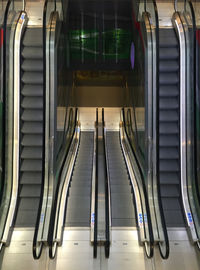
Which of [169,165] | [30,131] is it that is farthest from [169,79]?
[30,131]

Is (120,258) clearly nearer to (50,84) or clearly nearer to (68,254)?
(68,254)

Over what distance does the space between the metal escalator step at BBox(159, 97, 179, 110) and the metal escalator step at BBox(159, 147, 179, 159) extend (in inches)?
34.4

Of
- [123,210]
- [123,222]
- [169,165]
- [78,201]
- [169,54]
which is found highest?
[169,54]

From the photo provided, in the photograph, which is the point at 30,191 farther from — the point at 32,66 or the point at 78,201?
the point at 32,66

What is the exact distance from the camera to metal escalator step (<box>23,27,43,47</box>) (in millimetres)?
7952

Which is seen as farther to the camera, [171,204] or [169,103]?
[169,103]

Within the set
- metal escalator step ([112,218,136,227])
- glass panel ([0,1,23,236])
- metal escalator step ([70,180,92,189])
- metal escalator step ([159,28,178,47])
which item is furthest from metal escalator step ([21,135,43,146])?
metal escalator step ([159,28,178,47])

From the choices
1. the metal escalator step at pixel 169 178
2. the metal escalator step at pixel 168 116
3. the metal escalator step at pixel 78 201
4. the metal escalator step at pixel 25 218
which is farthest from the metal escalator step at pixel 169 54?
the metal escalator step at pixel 25 218

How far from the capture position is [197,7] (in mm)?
7008

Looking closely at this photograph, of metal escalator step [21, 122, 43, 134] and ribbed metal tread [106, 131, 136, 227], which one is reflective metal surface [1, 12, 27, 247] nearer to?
metal escalator step [21, 122, 43, 134]

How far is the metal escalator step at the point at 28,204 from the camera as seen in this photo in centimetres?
635

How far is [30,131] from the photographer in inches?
278

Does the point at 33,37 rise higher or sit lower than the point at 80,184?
higher

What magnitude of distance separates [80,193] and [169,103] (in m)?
2.68
